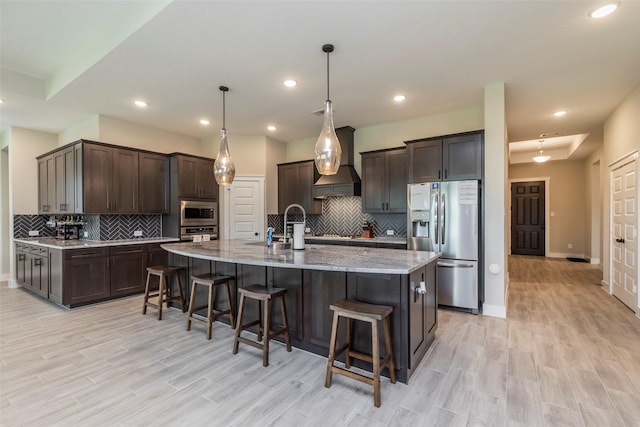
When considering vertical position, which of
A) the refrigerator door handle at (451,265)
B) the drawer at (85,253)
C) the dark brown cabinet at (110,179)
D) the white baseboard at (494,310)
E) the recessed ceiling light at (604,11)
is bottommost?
the white baseboard at (494,310)

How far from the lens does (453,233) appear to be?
4.05 meters

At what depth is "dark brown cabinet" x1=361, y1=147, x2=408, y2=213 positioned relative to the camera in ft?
16.2

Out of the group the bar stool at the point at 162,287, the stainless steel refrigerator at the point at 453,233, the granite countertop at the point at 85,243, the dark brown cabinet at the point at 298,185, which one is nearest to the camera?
the bar stool at the point at 162,287

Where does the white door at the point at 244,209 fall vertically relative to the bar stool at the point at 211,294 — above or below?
above

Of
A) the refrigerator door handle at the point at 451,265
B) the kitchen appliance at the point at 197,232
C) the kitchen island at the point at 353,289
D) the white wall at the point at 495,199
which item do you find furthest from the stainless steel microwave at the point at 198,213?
the white wall at the point at 495,199

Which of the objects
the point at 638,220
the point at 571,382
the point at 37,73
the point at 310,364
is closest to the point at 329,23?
the point at 310,364

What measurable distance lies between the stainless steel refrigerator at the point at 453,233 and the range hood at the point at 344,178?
4.48ft

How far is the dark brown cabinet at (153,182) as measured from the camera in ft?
17.0

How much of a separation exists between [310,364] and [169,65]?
11.1 feet

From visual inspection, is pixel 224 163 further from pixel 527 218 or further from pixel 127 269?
pixel 527 218

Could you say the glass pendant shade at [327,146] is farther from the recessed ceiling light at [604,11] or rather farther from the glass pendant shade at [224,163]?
the recessed ceiling light at [604,11]

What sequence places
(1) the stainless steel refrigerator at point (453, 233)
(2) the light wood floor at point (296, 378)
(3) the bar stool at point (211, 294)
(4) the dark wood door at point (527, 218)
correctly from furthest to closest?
1. (4) the dark wood door at point (527, 218)
2. (1) the stainless steel refrigerator at point (453, 233)
3. (3) the bar stool at point (211, 294)
4. (2) the light wood floor at point (296, 378)

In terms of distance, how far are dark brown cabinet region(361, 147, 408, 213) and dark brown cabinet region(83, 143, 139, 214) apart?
392cm

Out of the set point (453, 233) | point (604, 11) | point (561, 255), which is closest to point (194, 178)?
point (453, 233)
